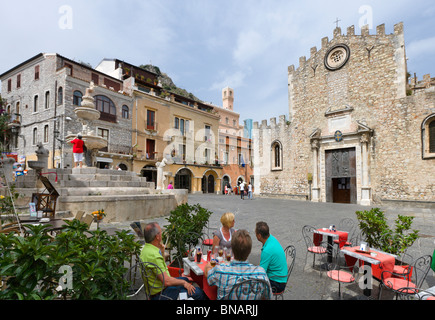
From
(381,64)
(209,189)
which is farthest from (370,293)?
(209,189)

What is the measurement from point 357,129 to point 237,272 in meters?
17.8

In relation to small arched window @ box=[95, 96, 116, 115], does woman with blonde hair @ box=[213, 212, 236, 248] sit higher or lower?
lower

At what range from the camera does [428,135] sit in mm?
14148

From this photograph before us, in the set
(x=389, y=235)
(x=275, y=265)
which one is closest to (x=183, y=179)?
(x=389, y=235)

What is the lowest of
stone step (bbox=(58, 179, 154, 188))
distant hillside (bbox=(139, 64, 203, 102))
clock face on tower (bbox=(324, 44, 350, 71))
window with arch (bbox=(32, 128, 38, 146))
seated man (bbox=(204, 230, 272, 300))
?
seated man (bbox=(204, 230, 272, 300))

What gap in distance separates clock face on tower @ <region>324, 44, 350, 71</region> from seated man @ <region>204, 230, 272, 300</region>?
19546 mm

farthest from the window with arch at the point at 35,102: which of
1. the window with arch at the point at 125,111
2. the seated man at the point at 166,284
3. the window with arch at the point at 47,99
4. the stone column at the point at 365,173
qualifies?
the stone column at the point at 365,173

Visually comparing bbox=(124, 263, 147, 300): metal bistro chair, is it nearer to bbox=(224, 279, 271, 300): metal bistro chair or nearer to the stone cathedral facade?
bbox=(224, 279, 271, 300): metal bistro chair

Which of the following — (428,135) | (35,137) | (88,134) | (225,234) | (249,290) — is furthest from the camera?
(35,137)

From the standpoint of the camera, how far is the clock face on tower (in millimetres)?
17703

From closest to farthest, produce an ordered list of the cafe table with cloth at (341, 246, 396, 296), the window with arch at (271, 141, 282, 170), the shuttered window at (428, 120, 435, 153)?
the cafe table with cloth at (341, 246, 396, 296) < the shuttered window at (428, 120, 435, 153) < the window with arch at (271, 141, 282, 170)

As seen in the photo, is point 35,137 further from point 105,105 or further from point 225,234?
point 225,234

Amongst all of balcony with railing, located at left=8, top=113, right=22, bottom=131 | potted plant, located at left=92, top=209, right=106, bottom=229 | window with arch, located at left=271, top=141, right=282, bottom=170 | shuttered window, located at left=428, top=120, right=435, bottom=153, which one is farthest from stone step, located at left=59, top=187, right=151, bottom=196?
balcony with railing, located at left=8, top=113, right=22, bottom=131

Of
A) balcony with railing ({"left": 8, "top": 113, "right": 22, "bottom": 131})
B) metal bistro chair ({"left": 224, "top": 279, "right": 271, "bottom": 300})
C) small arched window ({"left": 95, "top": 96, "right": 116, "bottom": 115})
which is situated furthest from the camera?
balcony with railing ({"left": 8, "top": 113, "right": 22, "bottom": 131})
